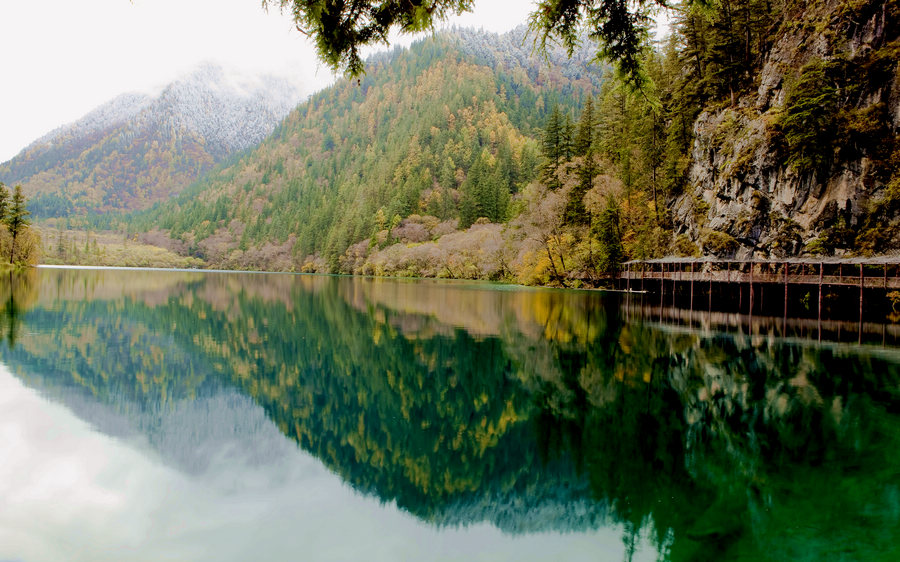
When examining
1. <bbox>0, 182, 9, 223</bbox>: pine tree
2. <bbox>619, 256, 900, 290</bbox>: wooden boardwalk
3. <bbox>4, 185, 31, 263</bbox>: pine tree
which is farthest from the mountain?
<bbox>0, 182, 9, 223</bbox>: pine tree

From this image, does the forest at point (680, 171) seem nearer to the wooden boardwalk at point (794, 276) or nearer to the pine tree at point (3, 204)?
the wooden boardwalk at point (794, 276)

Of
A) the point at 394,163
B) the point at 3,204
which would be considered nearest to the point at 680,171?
the point at 3,204

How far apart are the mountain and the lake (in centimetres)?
7258

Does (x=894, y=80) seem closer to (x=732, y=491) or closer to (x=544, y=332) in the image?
(x=544, y=332)

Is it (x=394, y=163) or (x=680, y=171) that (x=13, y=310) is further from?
(x=394, y=163)

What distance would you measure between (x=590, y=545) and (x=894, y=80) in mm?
37879

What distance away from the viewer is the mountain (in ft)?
332

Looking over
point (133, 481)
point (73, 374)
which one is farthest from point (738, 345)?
point (73, 374)

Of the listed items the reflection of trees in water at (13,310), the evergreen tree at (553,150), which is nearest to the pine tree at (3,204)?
the reflection of trees in water at (13,310)

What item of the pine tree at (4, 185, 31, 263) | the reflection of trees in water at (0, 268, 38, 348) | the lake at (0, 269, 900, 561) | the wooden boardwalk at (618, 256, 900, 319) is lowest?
the lake at (0, 269, 900, 561)

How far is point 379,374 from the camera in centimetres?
1242

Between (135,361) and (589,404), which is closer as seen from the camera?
(589,404)

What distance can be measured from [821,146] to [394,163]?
99169mm

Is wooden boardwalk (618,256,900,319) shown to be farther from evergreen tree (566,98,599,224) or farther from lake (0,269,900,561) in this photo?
lake (0,269,900,561)
